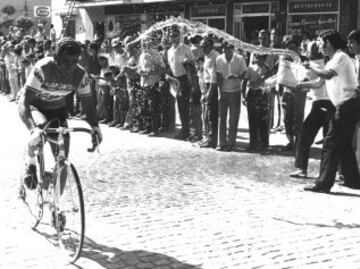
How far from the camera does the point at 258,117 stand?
10977 mm

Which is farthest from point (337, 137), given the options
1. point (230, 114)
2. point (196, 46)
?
point (196, 46)

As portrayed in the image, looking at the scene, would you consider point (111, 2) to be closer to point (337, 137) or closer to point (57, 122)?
point (337, 137)

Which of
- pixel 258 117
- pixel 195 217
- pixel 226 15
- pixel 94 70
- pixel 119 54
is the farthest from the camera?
pixel 226 15

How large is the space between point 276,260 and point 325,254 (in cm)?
50

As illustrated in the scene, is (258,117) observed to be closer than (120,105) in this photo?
Yes

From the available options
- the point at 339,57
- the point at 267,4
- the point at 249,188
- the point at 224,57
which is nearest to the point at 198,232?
the point at 249,188

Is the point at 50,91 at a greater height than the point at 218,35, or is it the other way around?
the point at 218,35

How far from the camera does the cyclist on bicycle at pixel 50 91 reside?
545 centimetres

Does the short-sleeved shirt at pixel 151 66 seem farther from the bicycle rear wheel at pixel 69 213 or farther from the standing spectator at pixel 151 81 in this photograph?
the bicycle rear wheel at pixel 69 213

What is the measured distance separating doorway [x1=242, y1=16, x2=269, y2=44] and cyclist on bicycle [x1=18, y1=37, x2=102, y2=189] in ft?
77.0

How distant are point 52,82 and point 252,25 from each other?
81.8ft

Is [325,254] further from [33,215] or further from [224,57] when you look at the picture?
[224,57]

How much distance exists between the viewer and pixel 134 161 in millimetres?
10078

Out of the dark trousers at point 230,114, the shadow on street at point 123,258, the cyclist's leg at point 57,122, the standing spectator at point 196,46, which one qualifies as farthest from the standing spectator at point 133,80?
the shadow on street at point 123,258
